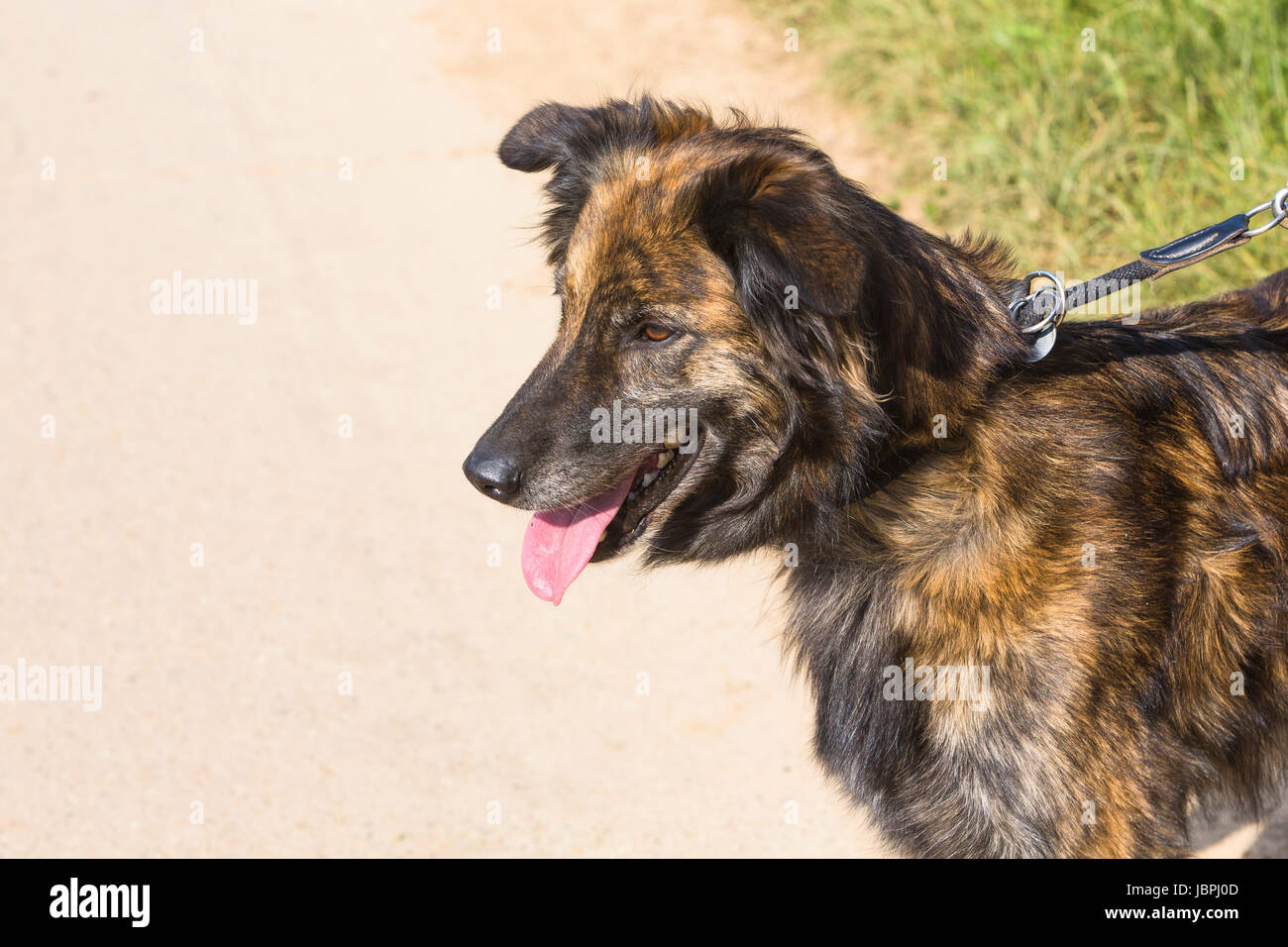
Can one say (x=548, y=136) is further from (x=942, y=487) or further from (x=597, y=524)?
(x=942, y=487)

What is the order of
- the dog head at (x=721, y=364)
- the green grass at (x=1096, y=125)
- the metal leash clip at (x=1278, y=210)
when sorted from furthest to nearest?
the green grass at (x=1096, y=125) → the metal leash clip at (x=1278, y=210) → the dog head at (x=721, y=364)

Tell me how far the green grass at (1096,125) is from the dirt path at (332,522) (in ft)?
2.36

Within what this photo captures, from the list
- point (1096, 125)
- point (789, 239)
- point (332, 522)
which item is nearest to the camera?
point (789, 239)

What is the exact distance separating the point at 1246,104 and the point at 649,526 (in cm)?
459

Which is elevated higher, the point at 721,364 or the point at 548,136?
the point at 548,136

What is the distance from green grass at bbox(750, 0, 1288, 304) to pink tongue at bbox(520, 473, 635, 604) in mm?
3750

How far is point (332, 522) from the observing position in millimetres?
5551

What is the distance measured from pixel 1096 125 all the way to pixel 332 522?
4591 mm

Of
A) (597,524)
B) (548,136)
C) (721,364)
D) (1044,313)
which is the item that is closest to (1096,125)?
(1044,313)

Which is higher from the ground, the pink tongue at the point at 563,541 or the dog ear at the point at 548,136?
the dog ear at the point at 548,136

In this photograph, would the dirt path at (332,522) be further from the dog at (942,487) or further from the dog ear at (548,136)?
the dog at (942,487)

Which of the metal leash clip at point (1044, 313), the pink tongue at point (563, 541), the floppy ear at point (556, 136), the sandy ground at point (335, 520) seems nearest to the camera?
the metal leash clip at point (1044, 313)

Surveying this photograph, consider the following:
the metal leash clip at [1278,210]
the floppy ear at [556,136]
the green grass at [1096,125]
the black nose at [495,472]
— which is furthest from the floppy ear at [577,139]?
the green grass at [1096,125]

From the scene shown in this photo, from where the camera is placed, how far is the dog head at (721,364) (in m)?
2.76
